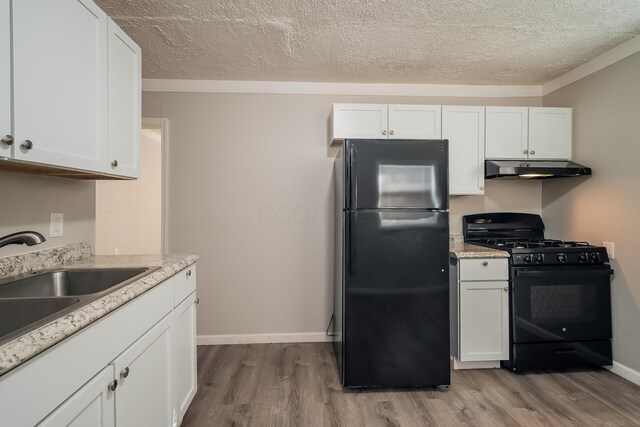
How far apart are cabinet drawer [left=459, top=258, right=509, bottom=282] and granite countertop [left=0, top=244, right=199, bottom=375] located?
194 cm

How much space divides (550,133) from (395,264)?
6.33 feet

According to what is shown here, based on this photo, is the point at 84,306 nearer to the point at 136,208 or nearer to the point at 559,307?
the point at 559,307

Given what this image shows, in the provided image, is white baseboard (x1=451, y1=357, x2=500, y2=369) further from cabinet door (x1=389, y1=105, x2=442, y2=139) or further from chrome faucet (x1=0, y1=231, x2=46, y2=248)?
chrome faucet (x1=0, y1=231, x2=46, y2=248)

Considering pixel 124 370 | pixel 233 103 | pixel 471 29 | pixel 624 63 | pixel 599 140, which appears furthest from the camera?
pixel 233 103

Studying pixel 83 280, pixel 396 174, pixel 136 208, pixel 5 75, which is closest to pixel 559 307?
pixel 396 174

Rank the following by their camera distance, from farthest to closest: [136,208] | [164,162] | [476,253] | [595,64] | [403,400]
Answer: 1. [136,208]
2. [164,162]
3. [595,64]
4. [476,253]
5. [403,400]

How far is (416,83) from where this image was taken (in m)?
2.98

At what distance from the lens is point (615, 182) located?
93.9 inches

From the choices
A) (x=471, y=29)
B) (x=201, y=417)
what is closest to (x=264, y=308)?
(x=201, y=417)

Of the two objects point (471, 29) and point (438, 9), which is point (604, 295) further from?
point (438, 9)

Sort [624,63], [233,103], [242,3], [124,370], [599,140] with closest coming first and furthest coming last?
[124,370] < [242,3] < [624,63] < [599,140] < [233,103]

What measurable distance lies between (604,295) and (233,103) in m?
3.41

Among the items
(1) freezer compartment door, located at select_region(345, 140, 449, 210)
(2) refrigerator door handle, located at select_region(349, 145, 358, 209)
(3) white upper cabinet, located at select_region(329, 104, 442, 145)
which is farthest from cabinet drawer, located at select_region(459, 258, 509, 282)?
(3) white upper cabinet, located at select_region(329, 104, 442, 145)

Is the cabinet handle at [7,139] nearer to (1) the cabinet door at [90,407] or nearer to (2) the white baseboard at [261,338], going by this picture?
(1) the cabinet door at [90,407]
